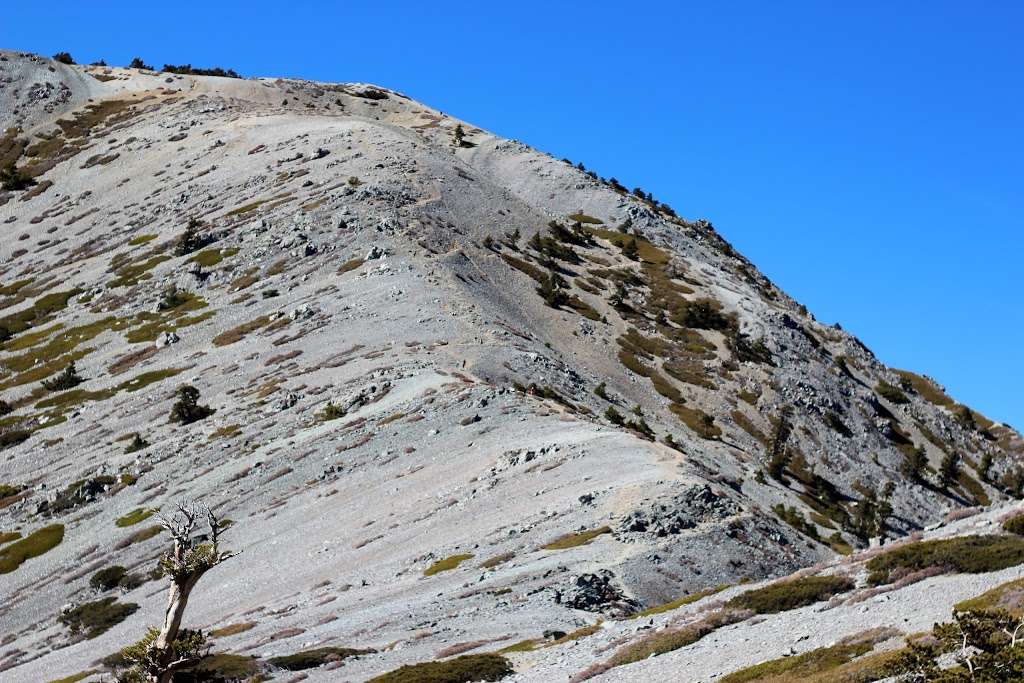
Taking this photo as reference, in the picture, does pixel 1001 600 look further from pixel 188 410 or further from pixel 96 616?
pixel 188 410

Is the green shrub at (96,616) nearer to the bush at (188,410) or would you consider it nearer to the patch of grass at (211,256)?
the bush at (188,410)

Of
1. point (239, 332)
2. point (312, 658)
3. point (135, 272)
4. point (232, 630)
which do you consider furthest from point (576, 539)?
point (135, 272)

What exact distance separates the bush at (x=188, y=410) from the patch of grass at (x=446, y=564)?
121ft

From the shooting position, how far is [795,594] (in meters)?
34.3

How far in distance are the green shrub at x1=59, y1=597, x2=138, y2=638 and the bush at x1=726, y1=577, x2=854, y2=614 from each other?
36068 mm

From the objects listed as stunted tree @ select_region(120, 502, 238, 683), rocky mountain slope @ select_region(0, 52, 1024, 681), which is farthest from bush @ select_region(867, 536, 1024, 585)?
stunted tree @ select_region(120, 502, 238, 683)

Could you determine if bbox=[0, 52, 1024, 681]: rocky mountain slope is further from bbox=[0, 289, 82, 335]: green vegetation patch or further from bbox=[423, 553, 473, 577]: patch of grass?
bbox=[0, 289, 82, 335]: green vegetation patch

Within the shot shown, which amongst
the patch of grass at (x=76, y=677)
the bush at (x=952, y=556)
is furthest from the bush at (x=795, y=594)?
the patch of grass at (x=76, y=677)

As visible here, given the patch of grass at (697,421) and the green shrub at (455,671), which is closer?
the green shrub at (455,671)

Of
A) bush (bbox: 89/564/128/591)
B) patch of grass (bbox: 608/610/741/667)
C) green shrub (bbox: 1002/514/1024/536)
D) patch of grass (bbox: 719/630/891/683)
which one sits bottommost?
patch of grass (bbox: 719/630/891/683)

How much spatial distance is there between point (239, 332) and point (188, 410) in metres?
15.9

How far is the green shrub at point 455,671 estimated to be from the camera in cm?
3441

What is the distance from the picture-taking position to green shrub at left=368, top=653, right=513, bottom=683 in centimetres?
3441

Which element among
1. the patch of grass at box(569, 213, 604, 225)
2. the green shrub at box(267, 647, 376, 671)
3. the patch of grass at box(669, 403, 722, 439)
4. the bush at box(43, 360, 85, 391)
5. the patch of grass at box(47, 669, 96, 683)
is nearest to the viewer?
the green shrub at box(267, 647, 376, 671)
